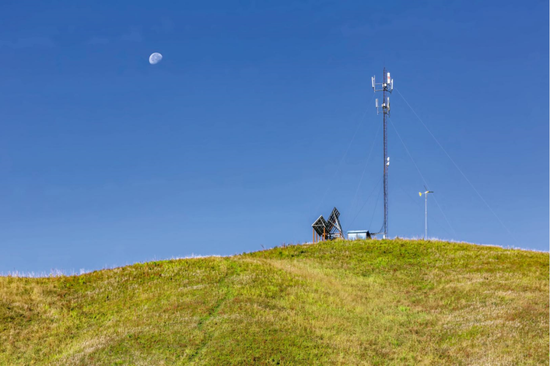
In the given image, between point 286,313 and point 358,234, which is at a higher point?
point 358,234

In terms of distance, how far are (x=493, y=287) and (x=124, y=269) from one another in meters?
29.5

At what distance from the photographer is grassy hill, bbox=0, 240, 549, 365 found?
77.6 feet

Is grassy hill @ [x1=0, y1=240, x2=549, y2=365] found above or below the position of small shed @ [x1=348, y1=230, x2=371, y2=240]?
below

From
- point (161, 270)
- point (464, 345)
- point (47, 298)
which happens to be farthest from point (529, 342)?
point (47, 298)

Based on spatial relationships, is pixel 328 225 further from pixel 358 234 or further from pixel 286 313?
pixel 286 313

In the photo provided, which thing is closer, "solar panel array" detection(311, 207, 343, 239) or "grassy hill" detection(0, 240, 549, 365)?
"grassy hill" detection(0, 240, 549, 365)

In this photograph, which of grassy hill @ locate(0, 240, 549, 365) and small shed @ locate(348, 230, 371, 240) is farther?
small shed @ locate(348, 230, 371, 240)

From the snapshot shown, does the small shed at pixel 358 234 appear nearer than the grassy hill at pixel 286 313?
No

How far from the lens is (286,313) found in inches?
1121

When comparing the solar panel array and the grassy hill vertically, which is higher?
the solar panel array

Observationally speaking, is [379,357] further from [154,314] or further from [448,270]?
[448,270]

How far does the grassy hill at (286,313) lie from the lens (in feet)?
77.6

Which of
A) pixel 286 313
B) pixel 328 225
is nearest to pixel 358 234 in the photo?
pixel 328 225

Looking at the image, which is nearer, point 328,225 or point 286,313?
point 286,313
